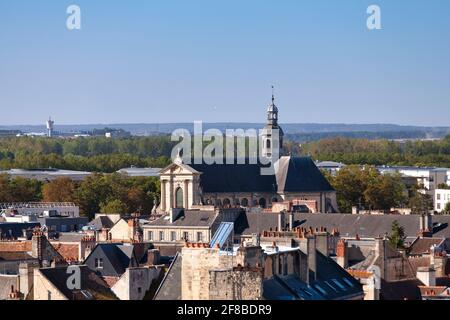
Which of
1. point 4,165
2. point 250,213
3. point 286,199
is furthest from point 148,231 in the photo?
point 4,165

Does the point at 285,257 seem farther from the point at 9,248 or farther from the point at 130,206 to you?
the point at 130,206

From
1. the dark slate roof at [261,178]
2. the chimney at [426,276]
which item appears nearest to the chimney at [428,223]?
the chimney at [426,276]

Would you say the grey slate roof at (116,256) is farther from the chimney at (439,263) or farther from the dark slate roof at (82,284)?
→ the dark slate roof at (82,284)

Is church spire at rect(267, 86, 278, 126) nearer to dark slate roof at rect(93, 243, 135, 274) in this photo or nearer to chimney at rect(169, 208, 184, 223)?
chimney at rect(169, 208, 184, 223)

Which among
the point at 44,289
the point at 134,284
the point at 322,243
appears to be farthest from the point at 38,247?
the point at 44,289

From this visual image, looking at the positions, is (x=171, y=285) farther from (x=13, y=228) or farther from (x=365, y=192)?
(x=365, y=192)

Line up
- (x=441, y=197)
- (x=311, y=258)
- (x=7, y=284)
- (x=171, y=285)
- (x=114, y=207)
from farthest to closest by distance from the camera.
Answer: (x=441, y=197) → (x=114, y=207) → (x=7, y=284) → (x=311, y=258) → (x=171, y=285)

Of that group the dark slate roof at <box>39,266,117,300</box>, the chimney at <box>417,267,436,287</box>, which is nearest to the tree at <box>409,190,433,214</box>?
the chimney at <box>417,267,436,287</box>
